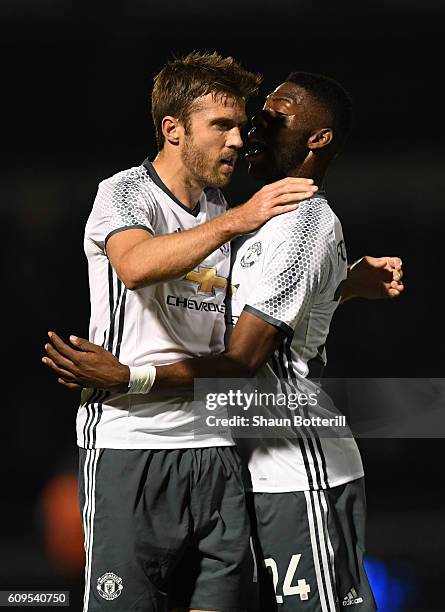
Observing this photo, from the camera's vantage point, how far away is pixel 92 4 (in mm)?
4035

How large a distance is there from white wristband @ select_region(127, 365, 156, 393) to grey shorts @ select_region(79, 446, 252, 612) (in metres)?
0.15

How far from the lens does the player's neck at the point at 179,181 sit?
7.74 ft

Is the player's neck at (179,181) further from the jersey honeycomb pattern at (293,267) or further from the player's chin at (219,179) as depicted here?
the jersey honeycomb pattern at (293,267)

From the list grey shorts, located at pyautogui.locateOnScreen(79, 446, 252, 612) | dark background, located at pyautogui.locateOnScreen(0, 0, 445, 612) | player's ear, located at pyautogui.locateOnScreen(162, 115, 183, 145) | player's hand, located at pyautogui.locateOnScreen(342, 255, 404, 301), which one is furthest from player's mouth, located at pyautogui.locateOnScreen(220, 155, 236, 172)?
dark background, located at pyautogui.locateOnScreen(0, 0, 445, 612)

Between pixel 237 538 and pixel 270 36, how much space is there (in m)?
2.48

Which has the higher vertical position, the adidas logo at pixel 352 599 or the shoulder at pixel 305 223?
the shoulder at pixel 305 223

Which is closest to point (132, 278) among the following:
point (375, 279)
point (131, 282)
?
point (131, 282)

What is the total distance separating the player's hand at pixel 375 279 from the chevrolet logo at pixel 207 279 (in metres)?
0.47

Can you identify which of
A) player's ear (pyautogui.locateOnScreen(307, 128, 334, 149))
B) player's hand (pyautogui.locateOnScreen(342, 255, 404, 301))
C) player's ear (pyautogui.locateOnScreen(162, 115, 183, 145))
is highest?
player's ear (pyautogui.locateOnScreen(307, 128, 334, 149))

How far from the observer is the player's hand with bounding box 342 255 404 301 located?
106 inches

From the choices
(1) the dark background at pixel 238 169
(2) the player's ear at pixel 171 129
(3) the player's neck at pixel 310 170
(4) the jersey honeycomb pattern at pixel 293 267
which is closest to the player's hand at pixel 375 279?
(3) the player's neck at pixel 310 170

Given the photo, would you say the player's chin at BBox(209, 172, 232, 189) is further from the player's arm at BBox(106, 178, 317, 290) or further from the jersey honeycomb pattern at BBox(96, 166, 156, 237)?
the player's arm at BBox(106, 178, 317, 290)

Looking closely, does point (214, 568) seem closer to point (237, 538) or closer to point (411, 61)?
point (237, 538)

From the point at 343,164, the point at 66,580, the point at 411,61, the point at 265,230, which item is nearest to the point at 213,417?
the point at 265,230
